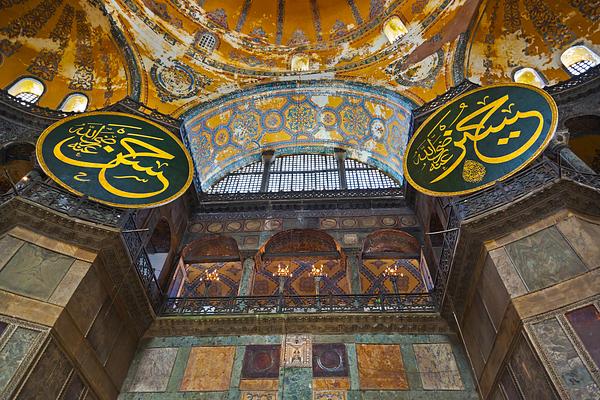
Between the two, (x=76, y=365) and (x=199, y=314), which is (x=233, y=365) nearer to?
(x=199, y=314)

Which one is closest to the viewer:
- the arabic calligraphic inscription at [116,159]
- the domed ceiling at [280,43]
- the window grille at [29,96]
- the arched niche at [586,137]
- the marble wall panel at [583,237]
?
the marble wall panel at [583,237]

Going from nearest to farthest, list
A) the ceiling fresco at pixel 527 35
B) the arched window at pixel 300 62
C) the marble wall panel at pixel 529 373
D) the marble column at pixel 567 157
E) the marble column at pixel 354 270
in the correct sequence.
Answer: the marble wall panel at pixel 529 373 → the marble column at pixel 567 157 → the marble column at pixel 354 270 → the ceiling fresco at pixel 527 35 → the arched window at pixel 300 62

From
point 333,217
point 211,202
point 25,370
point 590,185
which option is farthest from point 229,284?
point 590,185

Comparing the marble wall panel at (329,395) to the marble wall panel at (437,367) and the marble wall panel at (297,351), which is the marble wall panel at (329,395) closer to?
the marble wall panel at (297,351)

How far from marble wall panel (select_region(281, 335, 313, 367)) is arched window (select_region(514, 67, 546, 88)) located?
8.35 metres

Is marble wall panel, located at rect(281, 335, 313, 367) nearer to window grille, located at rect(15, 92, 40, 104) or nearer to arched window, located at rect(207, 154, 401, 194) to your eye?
arched window, located at rect(207, 154, 401, 194)

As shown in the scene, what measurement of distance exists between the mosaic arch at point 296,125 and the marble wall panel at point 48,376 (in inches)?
260

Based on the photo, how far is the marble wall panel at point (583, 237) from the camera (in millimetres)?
5262

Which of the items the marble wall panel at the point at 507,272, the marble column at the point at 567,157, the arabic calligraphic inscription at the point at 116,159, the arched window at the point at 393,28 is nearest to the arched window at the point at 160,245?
the arabic calligraphic inscription at the point at 116,159

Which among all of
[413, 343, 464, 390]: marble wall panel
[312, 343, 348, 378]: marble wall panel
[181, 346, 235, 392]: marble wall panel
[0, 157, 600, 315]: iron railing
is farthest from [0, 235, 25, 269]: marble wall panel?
[413, 343, 464, 390]: marble wall panel

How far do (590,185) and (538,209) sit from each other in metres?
0.87

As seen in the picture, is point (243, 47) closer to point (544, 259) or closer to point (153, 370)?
point (153, 370)

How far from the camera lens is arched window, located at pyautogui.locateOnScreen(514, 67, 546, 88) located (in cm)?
1012

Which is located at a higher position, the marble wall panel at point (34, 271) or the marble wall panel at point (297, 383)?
the marble wall panel at point (34, 271)
